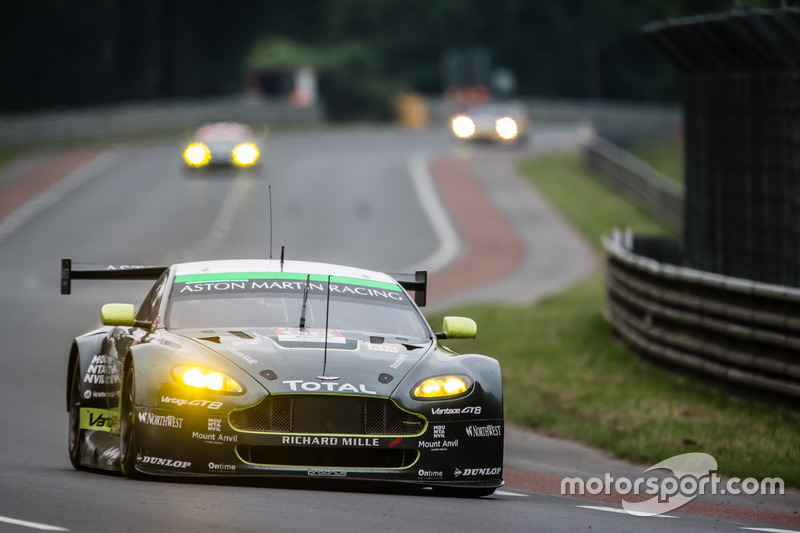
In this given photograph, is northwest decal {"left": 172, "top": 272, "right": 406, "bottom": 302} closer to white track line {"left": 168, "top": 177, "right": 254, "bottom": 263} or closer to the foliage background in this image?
white track line {"left": 168, "top": 177, "right": 254, "bottom": 263}

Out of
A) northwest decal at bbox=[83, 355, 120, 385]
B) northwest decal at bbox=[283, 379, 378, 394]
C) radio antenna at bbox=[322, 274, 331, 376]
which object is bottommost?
northwest decal at bbox=[83, 355, 120, 385]

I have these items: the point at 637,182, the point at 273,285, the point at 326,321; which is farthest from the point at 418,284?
the point at 637,182

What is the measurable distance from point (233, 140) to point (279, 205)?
7.95 metres

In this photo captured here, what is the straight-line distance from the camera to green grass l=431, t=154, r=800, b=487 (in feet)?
36.8

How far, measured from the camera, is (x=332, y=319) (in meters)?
8.69

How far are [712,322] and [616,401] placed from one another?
1.15m

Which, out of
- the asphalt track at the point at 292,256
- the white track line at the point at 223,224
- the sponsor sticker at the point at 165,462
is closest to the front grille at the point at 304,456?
the asphalt track at the point at 292,256

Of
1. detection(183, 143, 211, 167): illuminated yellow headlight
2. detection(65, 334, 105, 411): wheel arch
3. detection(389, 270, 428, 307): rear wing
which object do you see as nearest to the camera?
detection(65, 334, 105, 411): wheel arch

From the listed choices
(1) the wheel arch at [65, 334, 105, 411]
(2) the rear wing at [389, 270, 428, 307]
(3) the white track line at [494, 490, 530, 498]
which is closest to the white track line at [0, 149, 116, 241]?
(2) the rear wing at [389, 270, 428, 307]

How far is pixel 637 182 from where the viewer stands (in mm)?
43969

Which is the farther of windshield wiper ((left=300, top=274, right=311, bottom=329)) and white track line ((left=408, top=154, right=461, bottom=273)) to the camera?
white track line ((left=408, top=154, right=461, bottom=273))

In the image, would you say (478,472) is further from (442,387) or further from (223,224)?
(223,224)

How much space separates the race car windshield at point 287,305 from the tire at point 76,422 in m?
0.85

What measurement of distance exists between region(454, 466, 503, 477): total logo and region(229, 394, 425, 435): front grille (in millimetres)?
463
